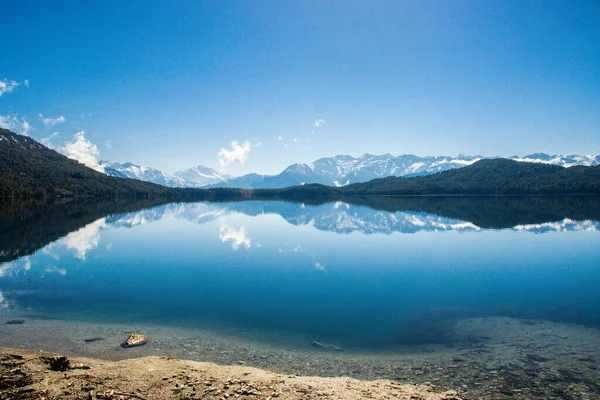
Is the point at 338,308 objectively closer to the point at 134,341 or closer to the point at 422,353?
the point at 422,353

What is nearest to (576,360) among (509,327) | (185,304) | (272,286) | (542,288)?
(509,327)

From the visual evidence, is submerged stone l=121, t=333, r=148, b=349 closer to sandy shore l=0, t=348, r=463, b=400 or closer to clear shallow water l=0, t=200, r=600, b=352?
clear shallow water l=0, t=200, r=600, b=352

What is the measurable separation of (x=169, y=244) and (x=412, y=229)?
1500 inches

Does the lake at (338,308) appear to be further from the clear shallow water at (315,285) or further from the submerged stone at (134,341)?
the submerged stone at (134,341)

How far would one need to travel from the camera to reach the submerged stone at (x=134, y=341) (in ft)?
49.7

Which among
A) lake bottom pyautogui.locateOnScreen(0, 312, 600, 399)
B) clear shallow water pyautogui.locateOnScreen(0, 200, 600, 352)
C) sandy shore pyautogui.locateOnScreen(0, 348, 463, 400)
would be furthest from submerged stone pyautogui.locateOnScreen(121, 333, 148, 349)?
sandy shore pyautogui.locateOnScreen(0, 348, 463, 400)

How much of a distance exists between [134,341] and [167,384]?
640 centimetres

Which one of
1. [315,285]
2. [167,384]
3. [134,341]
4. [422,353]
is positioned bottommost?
[422,353]

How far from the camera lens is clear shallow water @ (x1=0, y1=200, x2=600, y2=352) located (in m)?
18.2

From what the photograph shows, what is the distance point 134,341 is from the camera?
1528cm

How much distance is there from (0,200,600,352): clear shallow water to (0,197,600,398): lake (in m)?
0.12

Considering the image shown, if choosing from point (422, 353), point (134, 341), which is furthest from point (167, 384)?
point (422, 353)

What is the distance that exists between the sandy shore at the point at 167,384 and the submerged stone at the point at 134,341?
3.21m

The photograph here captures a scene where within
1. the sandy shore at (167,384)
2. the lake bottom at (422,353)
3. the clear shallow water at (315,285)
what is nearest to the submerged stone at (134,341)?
the lake bottom at (422,353)
